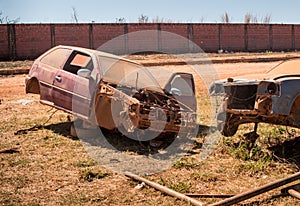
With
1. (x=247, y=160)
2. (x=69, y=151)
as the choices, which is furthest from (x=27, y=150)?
(x=247, y=160)

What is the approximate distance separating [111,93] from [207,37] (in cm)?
2764

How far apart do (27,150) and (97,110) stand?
1.29 meters

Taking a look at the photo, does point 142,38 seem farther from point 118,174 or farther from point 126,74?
point 118,174

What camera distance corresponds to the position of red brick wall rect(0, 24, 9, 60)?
27359 mm

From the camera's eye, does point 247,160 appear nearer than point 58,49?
Yes

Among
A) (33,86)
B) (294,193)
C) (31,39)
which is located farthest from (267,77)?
(31,39)

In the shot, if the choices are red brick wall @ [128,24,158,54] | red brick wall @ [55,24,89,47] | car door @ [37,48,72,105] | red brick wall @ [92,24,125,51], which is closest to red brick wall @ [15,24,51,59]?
red brick wall @ [55,24,89,47]

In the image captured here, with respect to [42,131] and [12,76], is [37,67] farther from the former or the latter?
[12,76]

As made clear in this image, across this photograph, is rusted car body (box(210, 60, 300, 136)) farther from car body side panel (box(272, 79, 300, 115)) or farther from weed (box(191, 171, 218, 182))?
weed (box(191, 171, 218, 182))

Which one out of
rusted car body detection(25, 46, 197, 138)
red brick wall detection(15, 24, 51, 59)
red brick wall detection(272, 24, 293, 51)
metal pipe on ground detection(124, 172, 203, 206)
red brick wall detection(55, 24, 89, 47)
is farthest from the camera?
red brick wall detection(272, 24, 293, 51)

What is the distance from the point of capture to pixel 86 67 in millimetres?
7953

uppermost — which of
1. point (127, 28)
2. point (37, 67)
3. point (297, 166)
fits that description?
point (127, 28)

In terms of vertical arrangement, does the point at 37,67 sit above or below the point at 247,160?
above

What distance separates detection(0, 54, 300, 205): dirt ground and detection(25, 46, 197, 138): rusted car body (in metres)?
0.59
